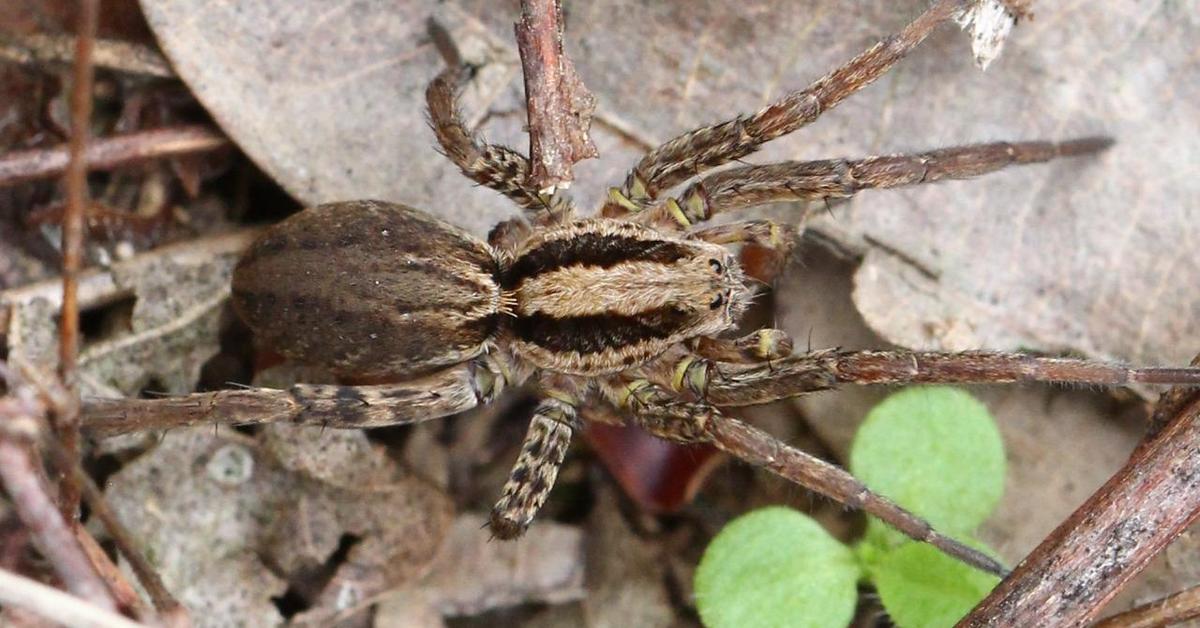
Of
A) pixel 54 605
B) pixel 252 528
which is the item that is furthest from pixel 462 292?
pixel 54 605

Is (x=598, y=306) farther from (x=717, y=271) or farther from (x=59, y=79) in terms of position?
(x=59, y=79)

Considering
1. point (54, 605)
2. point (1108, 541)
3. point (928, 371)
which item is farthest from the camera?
point (928, 371)

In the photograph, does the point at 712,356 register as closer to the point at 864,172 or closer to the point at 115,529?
the point at 864,172

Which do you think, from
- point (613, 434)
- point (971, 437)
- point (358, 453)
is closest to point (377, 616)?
point (358, 453)

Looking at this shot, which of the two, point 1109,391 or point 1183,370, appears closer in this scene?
point 1183,370

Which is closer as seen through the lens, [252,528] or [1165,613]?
[1165,613]
